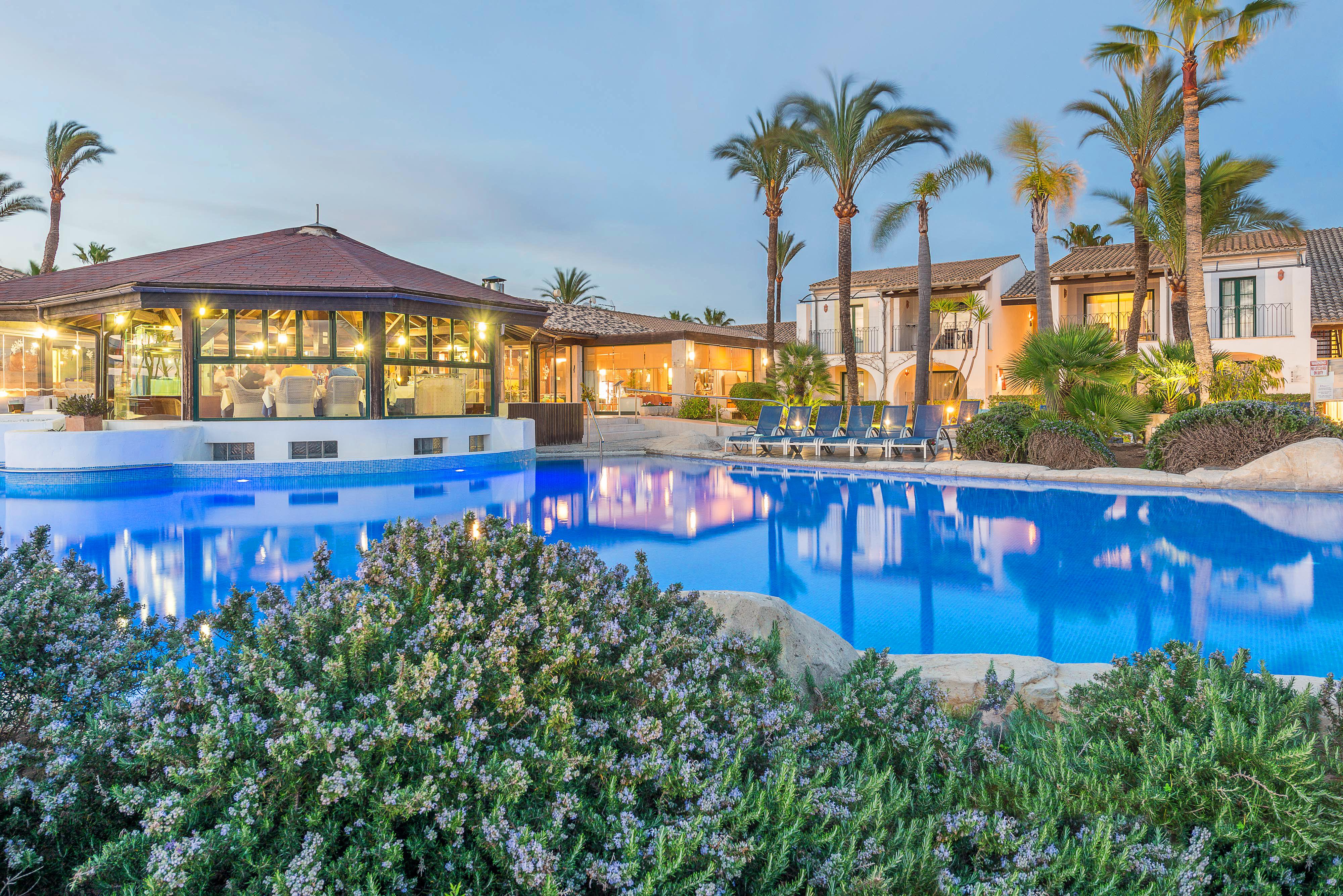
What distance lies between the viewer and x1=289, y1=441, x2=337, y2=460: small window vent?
15648 millimetres

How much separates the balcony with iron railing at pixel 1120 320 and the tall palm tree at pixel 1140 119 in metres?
4.92

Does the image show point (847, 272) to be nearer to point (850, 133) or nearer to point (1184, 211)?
point (850, 133)

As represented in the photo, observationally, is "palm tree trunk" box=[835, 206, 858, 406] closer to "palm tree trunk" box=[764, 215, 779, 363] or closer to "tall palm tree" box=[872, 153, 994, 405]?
"tall palm tree" box=[872, 153, 994, 405]

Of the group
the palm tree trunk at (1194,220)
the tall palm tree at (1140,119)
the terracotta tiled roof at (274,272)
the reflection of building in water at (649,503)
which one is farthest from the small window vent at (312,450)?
the tall palm tree at (1140,119)

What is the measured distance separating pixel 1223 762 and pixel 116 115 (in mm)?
36814

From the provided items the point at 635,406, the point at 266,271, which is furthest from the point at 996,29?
the point at 266,271

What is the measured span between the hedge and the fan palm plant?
12241 millimetres

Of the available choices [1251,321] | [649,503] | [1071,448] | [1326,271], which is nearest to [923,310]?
[1251,321]

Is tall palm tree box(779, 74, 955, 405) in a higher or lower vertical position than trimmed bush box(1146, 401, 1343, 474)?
higher

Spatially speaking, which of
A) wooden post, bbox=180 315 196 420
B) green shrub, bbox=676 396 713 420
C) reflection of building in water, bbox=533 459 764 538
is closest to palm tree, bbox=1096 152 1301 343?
reflection of building in water, bbox=533 459 764 538

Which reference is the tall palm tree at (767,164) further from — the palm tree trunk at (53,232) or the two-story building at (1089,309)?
the palm tree trunk at (53,232)

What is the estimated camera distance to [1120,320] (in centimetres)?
2670

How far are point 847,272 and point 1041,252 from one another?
5.39m

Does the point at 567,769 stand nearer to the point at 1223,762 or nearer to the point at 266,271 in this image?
the point at 1223,762
